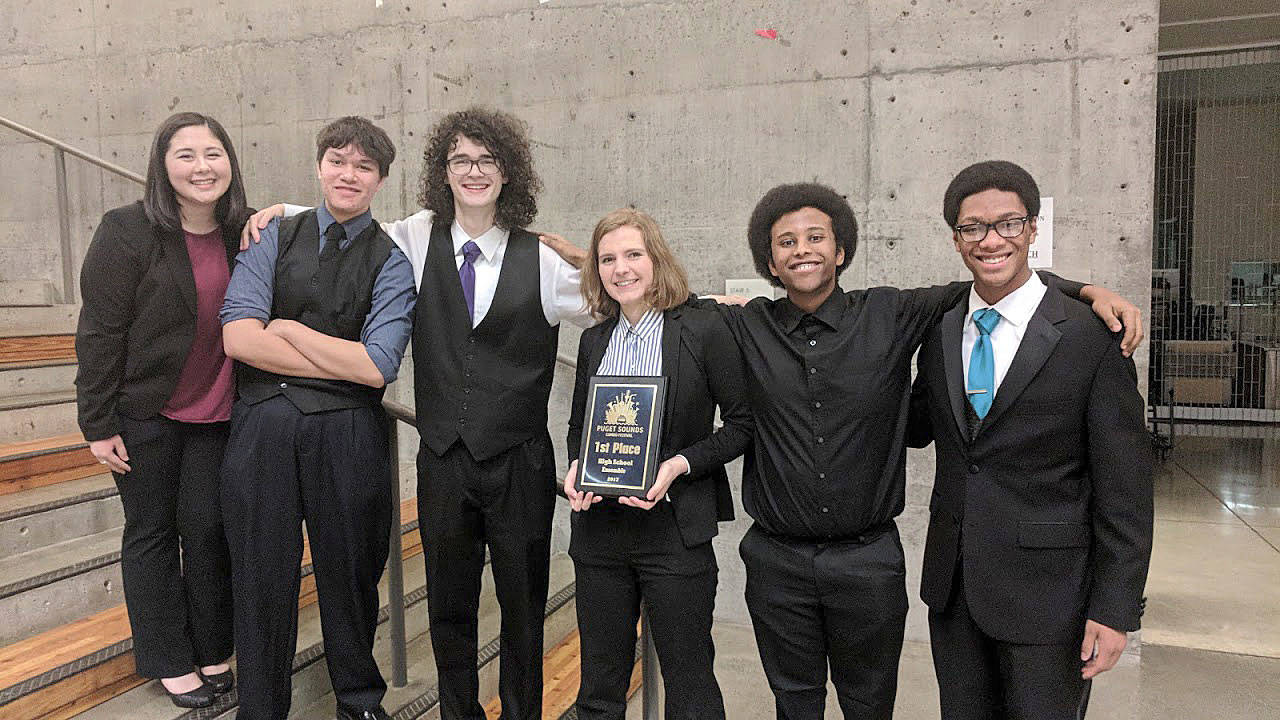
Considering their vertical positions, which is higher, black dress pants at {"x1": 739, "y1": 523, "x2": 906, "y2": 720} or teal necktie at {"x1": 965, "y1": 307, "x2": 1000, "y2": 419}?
teal necktie at {"x1": 965, "y1": 307, "x2": 1000, "y2": 419}

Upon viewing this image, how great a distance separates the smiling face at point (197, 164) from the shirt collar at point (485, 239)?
65cm

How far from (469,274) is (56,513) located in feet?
6.42

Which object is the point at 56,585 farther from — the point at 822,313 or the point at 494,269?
the point at 822,313

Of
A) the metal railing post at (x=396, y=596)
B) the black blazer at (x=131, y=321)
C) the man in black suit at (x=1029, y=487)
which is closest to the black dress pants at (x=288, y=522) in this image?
the black blazer at (x=131, y=321)

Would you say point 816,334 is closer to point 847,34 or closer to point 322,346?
point 322,346

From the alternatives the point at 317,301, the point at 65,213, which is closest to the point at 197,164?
the point at 317,301

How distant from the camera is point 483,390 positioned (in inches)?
85.0

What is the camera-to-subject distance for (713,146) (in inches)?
162

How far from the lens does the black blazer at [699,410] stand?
1997 millimetres

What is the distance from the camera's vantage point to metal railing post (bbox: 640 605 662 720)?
6.83 feet

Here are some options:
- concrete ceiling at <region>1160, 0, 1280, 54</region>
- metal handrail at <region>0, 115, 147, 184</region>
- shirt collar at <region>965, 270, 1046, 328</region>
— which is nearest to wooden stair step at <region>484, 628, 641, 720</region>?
shirt collar at <region>965, 270, 1046, 328</region>

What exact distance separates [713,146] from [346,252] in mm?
2351

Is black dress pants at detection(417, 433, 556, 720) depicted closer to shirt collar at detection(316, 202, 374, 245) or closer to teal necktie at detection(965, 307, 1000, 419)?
shirt collar at detection(316, 202, 374, 245)

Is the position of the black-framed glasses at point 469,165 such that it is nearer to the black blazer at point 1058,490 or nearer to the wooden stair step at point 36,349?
the black blazer at point 1058,490
